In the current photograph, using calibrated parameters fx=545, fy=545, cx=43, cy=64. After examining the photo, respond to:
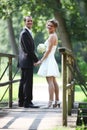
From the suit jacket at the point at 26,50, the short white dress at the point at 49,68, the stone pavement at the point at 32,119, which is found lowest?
the stone pavement at the point at 32,119

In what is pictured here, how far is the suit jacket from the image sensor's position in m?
10.9

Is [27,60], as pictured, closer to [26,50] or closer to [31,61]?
[31,61]

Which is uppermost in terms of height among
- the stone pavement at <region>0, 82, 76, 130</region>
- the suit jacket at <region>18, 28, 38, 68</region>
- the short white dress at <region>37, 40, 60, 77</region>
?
the suit jacket at <region>18, 28, 38, 68</region>

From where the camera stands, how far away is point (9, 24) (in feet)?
150

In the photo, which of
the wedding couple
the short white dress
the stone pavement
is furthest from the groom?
the stone pavement

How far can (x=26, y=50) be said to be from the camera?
10930mm

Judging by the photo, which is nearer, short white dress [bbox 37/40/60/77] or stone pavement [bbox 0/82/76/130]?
stone pavement [bbox 0/82/76/130]

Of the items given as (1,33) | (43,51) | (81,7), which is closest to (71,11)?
(81,7)


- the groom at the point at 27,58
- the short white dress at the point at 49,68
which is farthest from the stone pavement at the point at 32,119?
the short white dress at the point at 49,68

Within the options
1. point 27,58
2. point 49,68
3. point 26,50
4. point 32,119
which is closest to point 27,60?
point 27,58

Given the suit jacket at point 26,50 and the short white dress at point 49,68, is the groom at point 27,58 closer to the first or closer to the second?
the suit jacket at point 26,50

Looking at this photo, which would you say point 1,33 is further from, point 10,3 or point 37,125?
point 37,125

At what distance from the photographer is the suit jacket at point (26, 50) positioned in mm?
10922

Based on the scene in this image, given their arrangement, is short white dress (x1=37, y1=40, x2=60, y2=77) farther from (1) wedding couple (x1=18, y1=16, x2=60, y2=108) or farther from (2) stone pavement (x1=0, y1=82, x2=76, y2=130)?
(2) stone pavement (x1=0, y1=82, x2=76, y2=130)
